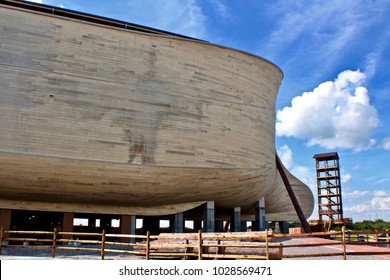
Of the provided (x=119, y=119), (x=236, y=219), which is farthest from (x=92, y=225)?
(x=119, y=119)

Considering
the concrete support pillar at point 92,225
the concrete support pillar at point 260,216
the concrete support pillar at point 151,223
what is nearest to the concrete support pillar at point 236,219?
the concrete support pillar at point 260,216

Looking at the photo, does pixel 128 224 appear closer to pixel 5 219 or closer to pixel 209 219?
pixel 209 219

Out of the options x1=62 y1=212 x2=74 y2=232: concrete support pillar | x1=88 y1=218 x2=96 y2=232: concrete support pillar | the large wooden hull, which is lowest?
x1=88 y1=218 x2=96 y2=232: concrete support pillar

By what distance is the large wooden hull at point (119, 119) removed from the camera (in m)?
19.2

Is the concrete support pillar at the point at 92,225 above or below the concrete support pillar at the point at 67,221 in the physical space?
below

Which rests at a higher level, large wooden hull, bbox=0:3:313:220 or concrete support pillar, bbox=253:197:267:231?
large wooden hull, bbox=0:3:313:220

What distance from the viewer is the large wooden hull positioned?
19.2 metres

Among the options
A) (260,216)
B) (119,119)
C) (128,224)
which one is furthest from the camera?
(260,216)

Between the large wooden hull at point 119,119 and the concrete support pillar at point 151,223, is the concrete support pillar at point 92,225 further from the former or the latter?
the large wooden hull at point 119,119

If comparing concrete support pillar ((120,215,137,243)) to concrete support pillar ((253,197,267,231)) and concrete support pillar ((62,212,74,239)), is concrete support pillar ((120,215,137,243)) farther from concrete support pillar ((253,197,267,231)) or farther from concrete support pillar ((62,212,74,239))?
concrete support pillar ((253,197,267,231))

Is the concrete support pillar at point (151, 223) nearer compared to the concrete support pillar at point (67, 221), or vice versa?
the concrete support pillar at point (67, 221)

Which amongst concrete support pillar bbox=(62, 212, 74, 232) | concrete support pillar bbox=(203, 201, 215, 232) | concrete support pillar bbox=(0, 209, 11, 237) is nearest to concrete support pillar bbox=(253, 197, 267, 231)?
concrete support pillar bbox=(203, 201, 215, 232)

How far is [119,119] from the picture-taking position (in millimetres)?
20453

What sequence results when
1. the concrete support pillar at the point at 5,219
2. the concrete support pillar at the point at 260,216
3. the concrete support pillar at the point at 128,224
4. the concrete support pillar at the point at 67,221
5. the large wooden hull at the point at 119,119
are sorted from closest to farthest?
the large wooden hull at the point at 119,119 < the concrete support pillar at the point at 5,219 < the concrete support pillar at the point at 67,221 < the concrete support pillar at the point at 128,224 < the concrete support pillar at the point at 260,216
